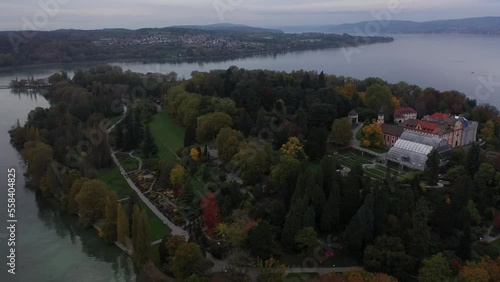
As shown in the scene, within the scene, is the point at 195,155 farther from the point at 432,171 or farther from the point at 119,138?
the point at 432,171

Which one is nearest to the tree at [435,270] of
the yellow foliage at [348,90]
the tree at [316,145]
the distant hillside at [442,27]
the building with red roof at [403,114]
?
the tree at [316,145]

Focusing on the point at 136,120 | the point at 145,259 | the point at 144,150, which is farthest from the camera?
the point at 136,120

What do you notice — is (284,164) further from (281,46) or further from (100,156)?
(281,46)

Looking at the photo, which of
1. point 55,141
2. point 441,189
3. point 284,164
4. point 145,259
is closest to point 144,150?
point 55,141

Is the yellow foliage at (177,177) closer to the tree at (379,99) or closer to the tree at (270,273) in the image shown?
the tree at (270,273)

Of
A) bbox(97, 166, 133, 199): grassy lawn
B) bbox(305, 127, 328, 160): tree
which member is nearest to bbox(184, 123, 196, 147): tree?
bbox(97, 166, 133, 199): grassy lawn

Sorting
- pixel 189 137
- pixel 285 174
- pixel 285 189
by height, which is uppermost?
pixel 285 174

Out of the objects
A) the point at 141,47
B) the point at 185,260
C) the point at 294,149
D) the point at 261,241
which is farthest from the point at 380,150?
the point at 141,47
